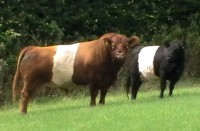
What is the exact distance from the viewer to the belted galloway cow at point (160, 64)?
19016 mm

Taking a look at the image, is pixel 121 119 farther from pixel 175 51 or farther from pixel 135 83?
pixel 135 83

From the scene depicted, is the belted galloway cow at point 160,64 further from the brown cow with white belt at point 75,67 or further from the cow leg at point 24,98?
the cow leg at point 24,98

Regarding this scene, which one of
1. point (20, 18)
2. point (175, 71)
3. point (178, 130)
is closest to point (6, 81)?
point (20, 18)

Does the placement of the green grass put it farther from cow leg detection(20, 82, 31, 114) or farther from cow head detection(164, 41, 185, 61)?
cow head detection(164, 41, 185, 61)

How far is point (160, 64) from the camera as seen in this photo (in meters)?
19.2

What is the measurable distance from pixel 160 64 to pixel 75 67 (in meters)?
3.28

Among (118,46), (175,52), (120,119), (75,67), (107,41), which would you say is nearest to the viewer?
(120,119)

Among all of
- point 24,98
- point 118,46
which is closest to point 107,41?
point 118,46

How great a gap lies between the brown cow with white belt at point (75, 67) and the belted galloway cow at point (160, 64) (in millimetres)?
2240

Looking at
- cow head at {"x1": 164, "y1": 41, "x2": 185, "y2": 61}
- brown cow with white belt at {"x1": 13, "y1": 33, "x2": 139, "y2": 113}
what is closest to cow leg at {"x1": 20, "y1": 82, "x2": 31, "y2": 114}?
brown cow with white belt at {"x1": 13, "y1": 33, "x2": 139, "y2": 113}

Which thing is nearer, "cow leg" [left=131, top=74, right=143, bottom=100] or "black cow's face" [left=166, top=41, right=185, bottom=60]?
"black cow's face" [left=166, top=41, right=185, bottom=60]

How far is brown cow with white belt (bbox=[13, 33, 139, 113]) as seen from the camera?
16.8 meters

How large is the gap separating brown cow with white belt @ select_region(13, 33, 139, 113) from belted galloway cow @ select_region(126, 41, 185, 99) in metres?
2.24

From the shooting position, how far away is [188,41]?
99.7ft
